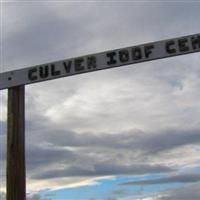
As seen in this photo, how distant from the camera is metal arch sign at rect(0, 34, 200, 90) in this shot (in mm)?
7141

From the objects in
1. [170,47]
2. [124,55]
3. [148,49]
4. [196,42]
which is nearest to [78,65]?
[124,55]

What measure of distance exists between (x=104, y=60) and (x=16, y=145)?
Answer: 5.66ft

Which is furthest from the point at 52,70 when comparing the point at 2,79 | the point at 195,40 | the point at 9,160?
the point at 195,40

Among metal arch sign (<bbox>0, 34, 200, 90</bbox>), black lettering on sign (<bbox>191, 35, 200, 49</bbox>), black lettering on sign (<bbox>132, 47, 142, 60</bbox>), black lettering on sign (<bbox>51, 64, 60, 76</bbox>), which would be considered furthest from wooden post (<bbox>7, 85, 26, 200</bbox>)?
black lettering on sign (<bbox>191, 35, 200, 49</bbox>)

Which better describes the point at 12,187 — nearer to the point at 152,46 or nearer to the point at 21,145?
the point at 21,145

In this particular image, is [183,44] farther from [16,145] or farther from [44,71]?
[16,145]

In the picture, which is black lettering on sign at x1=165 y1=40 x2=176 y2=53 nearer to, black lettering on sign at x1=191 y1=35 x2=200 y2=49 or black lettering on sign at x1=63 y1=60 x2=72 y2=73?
black lettering on sign at x1=191 y1=35 x2=200 y2=49

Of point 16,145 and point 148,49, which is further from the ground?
point 148,49

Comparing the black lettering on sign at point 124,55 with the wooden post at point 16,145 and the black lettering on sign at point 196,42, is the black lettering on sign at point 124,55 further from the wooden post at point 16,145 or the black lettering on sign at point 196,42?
the wooden post at point 16,145

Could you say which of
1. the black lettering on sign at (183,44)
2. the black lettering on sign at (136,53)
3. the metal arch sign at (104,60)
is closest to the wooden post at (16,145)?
the metal arch sign at (104,60)

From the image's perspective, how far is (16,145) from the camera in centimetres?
739

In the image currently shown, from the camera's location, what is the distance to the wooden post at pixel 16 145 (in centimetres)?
720

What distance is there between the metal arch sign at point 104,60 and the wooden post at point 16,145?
0.21m

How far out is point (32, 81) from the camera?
7566 millimetres
